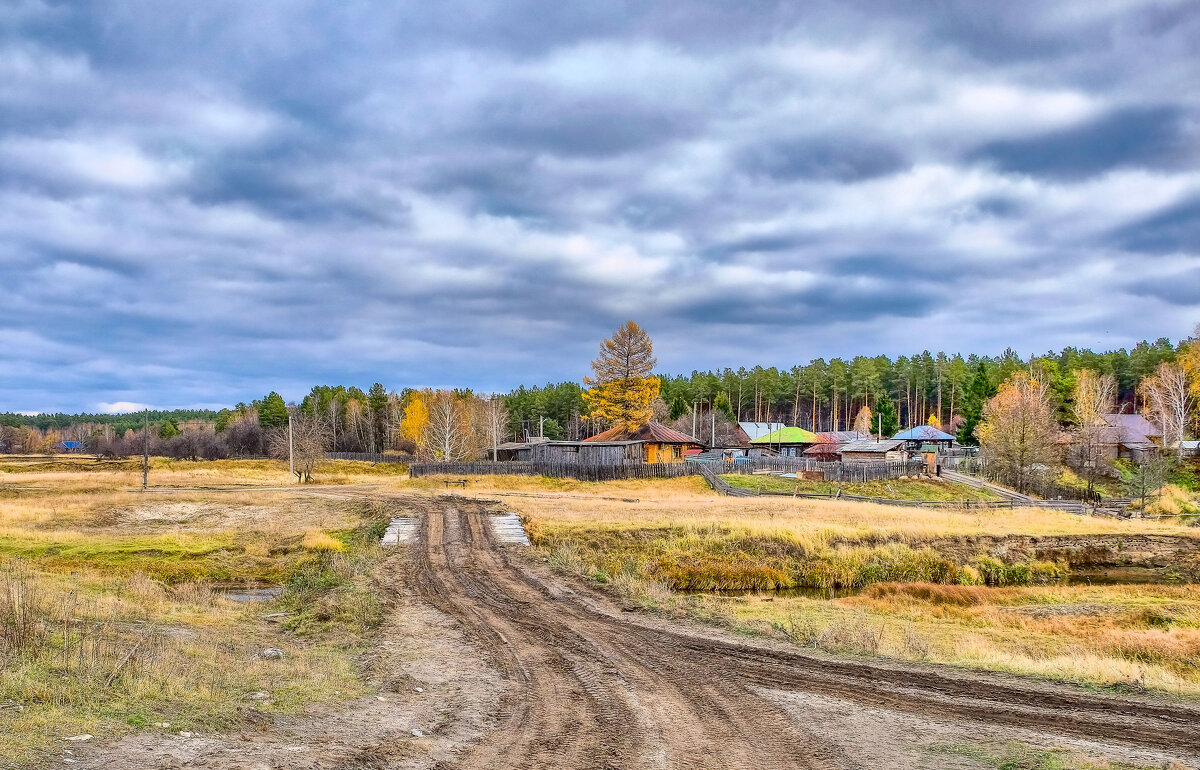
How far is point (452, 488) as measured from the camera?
56625 millimetres

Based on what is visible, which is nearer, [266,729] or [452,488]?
[266,729]

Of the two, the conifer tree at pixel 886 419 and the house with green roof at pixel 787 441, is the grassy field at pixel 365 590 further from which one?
the conifer tree at pixel 886 419

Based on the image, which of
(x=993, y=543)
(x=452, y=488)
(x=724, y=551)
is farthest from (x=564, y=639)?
(x=452, y=488)

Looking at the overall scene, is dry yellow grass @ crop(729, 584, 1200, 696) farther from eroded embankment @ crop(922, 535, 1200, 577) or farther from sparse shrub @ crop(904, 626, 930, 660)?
eroded embankment @ crop(922, 535, 1200, 577)

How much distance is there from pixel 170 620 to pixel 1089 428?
302 ft

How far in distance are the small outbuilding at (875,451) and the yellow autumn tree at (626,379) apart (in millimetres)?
23009

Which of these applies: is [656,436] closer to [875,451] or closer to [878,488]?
[878,488]

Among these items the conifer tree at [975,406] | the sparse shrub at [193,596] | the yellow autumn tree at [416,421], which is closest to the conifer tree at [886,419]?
the conifer tree at [975,406]

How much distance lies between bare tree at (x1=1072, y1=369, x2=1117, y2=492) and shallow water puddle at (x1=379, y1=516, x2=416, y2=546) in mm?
55951

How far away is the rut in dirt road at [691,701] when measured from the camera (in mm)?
9352

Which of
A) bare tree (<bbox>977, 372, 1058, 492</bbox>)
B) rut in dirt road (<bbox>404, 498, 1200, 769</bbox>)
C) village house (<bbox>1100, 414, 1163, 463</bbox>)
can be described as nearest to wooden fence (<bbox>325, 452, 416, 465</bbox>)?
bare tree (<bbox>977, 372, 1058, 492</bbox>)

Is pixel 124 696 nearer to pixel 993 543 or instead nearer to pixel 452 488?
pixel 993 543

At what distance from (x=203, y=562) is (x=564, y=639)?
68.9ft

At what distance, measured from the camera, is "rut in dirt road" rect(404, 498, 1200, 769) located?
935 cm
